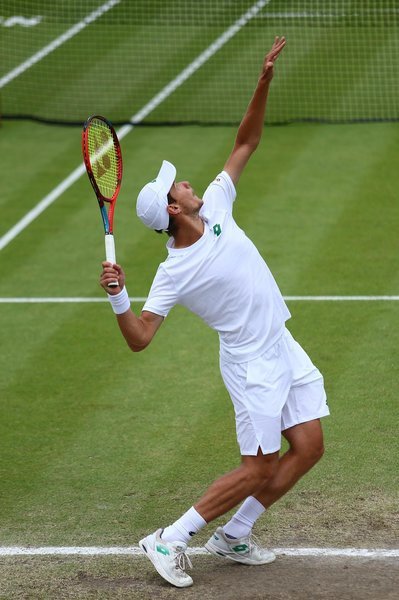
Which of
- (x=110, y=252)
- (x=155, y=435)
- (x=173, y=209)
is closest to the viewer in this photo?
(x=110, y=252)

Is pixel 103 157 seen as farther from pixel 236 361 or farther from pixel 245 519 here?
pixel 245 519

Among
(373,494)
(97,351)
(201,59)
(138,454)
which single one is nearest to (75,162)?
(201,59)

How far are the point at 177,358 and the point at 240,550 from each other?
375 cm

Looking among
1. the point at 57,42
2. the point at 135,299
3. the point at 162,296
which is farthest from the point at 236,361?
the point at 57,42

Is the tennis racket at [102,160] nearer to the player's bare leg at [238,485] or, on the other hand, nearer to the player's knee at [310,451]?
the player's bare leg at [238,485]

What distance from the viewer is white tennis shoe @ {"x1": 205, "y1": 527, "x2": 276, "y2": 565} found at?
283 inches

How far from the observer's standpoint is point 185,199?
7.16 meters

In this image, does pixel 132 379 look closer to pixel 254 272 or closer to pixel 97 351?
pixel 97 351

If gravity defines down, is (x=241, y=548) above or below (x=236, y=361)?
below

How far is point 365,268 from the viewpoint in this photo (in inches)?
504

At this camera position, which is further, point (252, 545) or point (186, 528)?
point (252, 545)

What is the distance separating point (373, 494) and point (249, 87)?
42.9ft

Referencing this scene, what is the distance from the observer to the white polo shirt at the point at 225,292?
707 cm

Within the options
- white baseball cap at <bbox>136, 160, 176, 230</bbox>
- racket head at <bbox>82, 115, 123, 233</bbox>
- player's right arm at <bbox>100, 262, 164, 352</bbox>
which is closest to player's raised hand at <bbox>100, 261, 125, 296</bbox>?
player's right arm at <bbox>100, 262, 164, 352</bbox>
